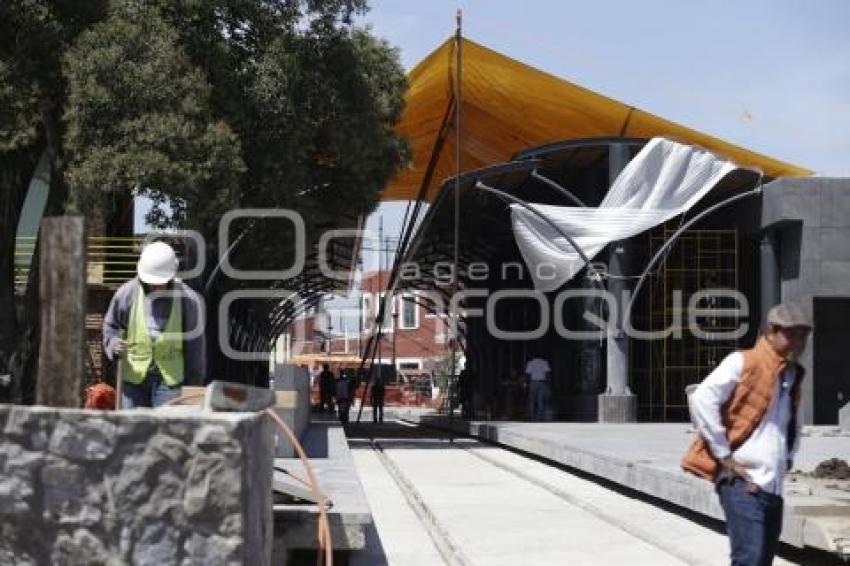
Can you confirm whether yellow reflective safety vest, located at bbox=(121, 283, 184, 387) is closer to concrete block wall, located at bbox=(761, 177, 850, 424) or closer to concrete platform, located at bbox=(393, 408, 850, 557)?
concrete platform, located at bbox=(393, 408, 850, 557)

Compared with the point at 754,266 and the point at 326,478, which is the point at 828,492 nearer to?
the point at 326,478

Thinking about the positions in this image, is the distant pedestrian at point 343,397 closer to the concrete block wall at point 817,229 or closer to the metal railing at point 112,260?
the metal railing at point 112,260

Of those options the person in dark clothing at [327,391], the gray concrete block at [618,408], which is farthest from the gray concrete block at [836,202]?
the person in dark clothing at [327,391]

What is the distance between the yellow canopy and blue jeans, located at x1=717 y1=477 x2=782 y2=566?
22464 mm

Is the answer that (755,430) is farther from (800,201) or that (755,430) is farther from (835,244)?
(835,244)

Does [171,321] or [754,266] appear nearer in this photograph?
[171,321]

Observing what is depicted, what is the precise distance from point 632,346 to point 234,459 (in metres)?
25.9

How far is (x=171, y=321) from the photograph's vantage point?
23.6ft

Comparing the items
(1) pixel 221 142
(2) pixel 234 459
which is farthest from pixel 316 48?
(2) pixel 234 459

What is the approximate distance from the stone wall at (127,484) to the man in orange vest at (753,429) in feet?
6.84

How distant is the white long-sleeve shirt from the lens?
5.30 meters

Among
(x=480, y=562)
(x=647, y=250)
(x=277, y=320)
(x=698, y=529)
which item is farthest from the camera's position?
(x=277, y=320)

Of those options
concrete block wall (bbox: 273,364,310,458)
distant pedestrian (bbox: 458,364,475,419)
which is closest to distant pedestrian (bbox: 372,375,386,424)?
distant pedestrian (bbox: 458,364,475,419)

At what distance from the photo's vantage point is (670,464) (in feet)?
40.6
